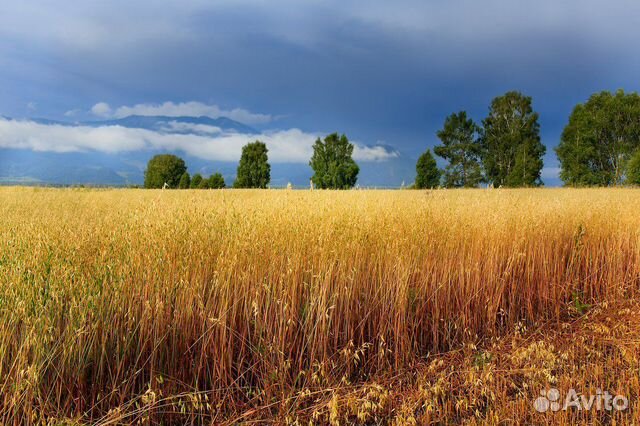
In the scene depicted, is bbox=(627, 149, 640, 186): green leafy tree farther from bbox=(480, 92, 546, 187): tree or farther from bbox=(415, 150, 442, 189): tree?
bbox=(415, 150, 442, 189): tree

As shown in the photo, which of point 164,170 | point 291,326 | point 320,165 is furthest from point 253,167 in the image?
point 291,326

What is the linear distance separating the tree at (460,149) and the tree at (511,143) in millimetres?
1126

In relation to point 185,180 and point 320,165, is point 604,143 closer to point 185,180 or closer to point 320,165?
point 320,165

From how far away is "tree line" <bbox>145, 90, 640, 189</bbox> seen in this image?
124 ft

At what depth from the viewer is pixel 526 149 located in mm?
39625

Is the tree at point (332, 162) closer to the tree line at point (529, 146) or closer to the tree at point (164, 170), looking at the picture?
the tree line at point (529, 146)

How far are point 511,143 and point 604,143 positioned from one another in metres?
8.72

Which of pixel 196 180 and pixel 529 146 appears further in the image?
pixel 196 180

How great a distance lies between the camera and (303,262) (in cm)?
323

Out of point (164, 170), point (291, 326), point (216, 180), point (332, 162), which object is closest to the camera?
point (291, 326)

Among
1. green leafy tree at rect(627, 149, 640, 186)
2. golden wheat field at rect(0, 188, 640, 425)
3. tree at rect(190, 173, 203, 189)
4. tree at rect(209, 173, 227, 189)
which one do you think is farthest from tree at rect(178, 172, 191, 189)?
golden wheat field at rect(0, 188, 640, 425)

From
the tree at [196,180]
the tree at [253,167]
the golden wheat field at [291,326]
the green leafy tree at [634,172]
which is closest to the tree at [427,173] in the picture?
the green leafy tree at [634,172]

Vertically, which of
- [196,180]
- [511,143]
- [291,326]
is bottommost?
[291,326]

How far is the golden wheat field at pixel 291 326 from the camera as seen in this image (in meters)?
2.18
